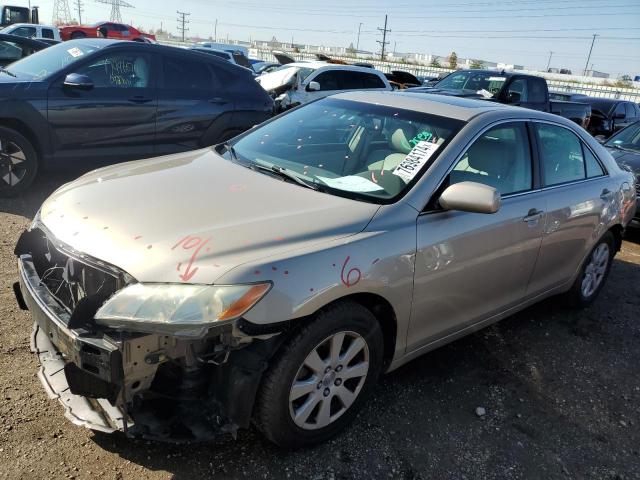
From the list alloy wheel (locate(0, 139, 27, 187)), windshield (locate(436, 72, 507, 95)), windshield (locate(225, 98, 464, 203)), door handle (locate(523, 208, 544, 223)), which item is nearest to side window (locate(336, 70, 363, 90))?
windshield (locate(436, 72, 507, 95))

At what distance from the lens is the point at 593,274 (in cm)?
456

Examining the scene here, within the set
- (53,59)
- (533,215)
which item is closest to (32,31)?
(53,59)

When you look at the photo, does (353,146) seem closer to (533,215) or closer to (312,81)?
(533,215)

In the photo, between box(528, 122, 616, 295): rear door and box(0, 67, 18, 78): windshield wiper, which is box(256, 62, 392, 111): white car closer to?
box(0, 67, 18, 78): windshield wiper

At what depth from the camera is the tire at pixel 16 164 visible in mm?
5652

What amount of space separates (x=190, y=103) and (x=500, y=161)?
4516 millimetres

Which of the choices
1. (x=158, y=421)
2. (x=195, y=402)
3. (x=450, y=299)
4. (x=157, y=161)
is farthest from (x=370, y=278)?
(x=157, y=161)

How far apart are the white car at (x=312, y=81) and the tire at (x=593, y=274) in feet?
23.4

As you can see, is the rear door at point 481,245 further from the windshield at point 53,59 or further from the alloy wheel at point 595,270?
the windshield at point 53,59

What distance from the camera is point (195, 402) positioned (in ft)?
7.52

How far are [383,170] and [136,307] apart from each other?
1582 mm

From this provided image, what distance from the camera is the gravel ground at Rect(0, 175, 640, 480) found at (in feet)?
8.07

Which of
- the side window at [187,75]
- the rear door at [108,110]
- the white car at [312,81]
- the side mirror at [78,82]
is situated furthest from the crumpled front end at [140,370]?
the white car at [312,81]

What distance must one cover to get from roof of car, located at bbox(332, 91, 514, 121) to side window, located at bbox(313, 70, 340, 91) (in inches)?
304
